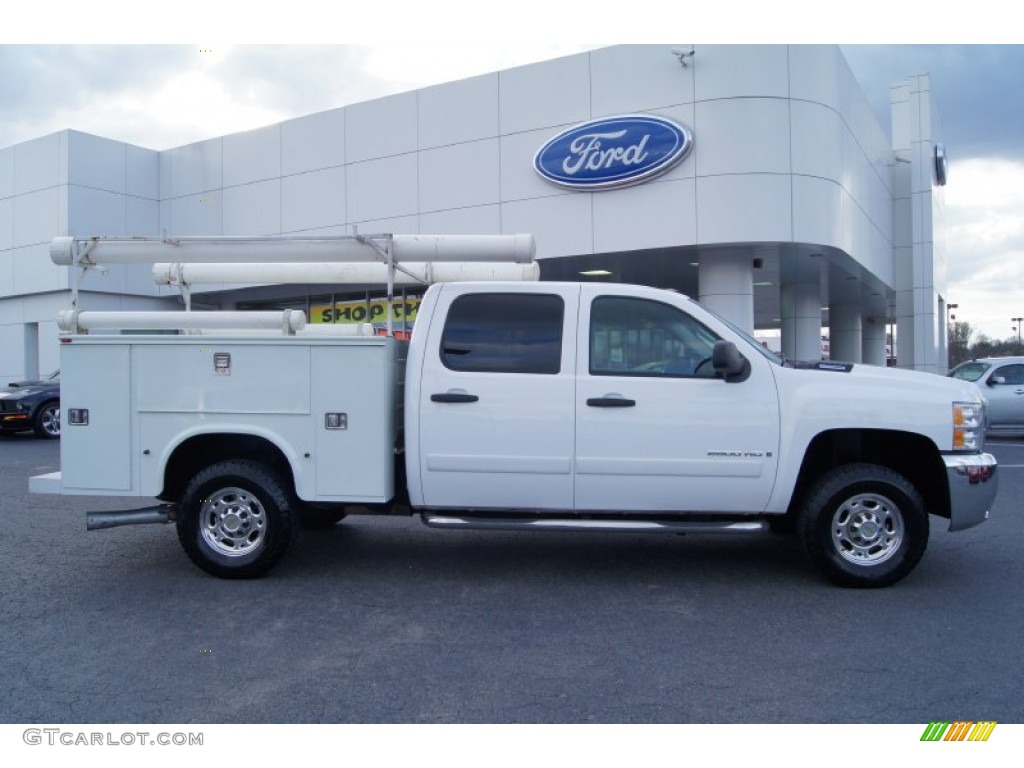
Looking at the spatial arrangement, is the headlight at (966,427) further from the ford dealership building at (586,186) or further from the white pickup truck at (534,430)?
the ford dealership building at (586,186)

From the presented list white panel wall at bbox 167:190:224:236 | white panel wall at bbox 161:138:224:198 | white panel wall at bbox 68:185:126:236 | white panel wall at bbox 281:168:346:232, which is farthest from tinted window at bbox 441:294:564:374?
white panel wall at bbox 68:185:126:236

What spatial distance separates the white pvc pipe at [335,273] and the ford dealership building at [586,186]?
4.53m

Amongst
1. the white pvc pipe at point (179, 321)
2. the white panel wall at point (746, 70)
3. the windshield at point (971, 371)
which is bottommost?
the windshield at point (971, 371)

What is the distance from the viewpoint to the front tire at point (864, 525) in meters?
5.56

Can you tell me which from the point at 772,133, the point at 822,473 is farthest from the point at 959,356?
the point at 822,473

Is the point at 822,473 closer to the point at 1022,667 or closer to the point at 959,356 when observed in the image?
the point at 1022,667

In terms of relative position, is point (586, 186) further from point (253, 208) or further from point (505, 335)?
point (505, 335)

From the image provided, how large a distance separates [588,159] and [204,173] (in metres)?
11.6

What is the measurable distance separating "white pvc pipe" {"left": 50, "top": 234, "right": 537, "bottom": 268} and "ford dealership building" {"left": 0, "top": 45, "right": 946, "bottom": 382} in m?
5.33

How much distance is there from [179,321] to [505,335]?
2.52m

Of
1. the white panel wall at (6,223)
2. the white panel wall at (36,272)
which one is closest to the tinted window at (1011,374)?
the white panel wall at (36,272)

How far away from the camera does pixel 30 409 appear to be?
53.6 feet

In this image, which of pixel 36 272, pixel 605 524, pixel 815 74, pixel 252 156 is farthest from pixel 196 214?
pixel 605 524

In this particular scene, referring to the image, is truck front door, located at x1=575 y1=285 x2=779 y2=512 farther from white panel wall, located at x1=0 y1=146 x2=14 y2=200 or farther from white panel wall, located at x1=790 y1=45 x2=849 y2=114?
white panel wall, located at x1=0 y1=146 x2=14 y2=200
